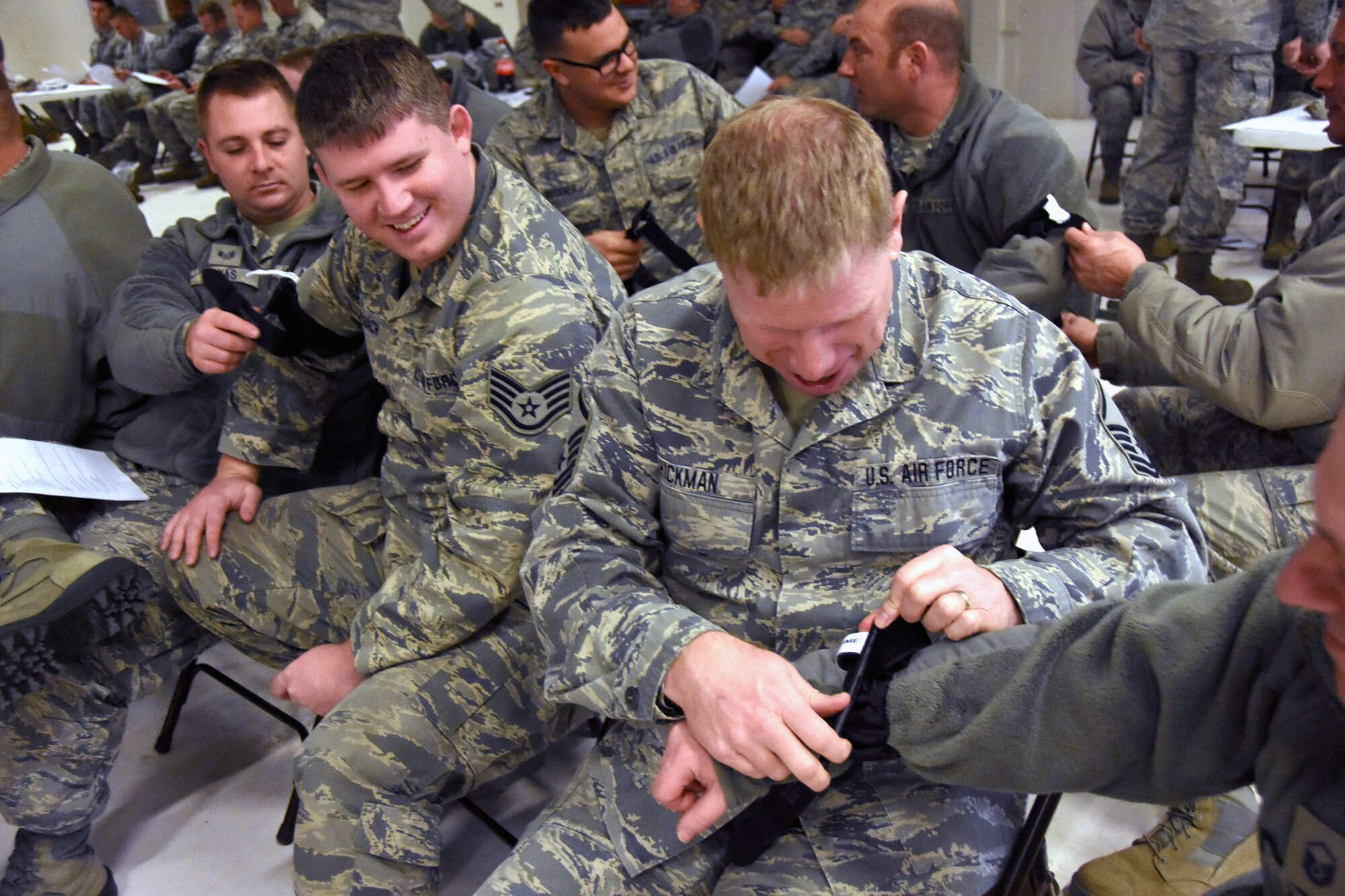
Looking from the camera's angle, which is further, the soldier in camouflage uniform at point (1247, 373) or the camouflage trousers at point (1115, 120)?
the camouflage trousers at point (1115, 120)

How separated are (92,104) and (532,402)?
1047 cm

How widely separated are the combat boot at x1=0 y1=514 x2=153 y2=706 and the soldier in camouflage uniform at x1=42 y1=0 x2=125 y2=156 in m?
7.42

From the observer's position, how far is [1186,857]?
1.58m

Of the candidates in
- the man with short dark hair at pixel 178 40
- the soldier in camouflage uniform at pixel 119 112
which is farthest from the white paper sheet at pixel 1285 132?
the man with short dark hair at pixel 178 40

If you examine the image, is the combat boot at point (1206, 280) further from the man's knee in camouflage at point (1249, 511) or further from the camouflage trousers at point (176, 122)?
the camouflage trousers at point (176, 122)

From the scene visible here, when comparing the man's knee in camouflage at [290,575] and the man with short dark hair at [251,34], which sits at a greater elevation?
the man's knee in camouflage at [290,575]

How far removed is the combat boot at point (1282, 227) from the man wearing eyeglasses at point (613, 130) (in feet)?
9.55

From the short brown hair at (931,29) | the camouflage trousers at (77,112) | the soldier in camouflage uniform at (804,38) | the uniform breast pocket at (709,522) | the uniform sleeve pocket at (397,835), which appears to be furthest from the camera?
the camouflage trousers at (77,112)

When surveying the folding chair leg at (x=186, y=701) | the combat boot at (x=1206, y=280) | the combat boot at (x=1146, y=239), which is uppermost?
the folding chair leg at (x=186, y=701)

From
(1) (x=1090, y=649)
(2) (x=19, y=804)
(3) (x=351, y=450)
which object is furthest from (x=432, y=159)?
(2) (x=19, y=804)

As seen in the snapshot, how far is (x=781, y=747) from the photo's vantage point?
107 cm

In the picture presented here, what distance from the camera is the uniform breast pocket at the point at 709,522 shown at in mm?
1296

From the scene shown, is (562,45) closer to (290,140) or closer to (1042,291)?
(290,140)

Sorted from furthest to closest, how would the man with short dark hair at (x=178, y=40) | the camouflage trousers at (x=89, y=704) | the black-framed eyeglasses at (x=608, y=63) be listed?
1. the man with short dark hair at (x=178, y=40)
2. the black-framed eyeglasses at (x=608, y=63)
3. the camouflage trousers at (x=89, y=704)
